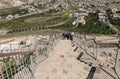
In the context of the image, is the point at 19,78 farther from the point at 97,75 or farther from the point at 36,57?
the point at 97,75

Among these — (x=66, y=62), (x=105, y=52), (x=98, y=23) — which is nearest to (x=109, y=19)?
(x=98, y=23)

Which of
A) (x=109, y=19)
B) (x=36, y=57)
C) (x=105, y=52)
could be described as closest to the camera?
(x=36, y=57)

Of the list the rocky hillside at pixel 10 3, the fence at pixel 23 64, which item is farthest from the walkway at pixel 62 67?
the rocky hillside at pixel 10 3

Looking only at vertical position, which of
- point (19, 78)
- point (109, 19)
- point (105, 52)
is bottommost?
point (109, 19)

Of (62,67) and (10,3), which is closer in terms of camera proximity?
(62,67)

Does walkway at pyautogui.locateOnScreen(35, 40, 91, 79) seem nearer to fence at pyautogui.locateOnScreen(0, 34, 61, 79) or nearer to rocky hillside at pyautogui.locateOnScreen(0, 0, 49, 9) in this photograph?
fence at pyautogui.locateOnScreen(0, 34, 61, 79)

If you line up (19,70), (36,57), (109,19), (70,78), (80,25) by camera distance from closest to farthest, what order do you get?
1. (70,78)
2. (19,70)
3. (36,57)
4. (80,25)
5. (109,19)

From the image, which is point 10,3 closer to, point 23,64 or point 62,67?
point 23,64

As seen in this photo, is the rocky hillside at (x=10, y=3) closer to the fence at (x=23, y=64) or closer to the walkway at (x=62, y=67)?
the walkway at (x=62, y=67)

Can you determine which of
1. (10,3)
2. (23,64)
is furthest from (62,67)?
(10,3)
